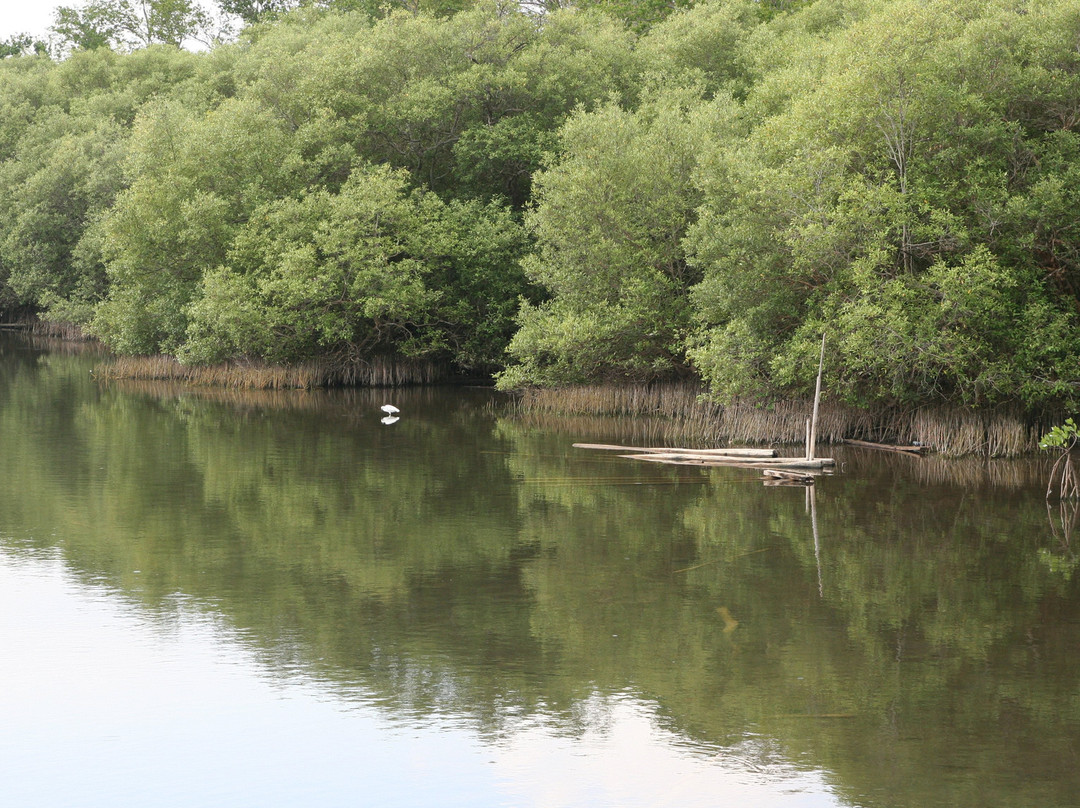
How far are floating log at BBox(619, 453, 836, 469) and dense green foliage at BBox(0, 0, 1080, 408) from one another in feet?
6.87

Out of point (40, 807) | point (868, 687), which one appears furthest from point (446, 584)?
point (40, 807)

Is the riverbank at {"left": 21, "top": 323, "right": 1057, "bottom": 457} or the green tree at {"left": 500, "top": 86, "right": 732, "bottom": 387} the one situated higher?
the green tree at {"left": 500, "top": 86, "right": 732, "bottom": 387}

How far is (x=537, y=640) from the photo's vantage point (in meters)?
11.2

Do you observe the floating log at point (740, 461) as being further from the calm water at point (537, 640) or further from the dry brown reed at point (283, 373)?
the dry brown reed at point (283, 373)

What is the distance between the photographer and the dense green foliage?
71.4ft

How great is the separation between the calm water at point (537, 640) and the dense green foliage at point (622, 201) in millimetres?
3599

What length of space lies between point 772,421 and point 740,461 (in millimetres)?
3156

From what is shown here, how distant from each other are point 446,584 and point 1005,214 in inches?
527

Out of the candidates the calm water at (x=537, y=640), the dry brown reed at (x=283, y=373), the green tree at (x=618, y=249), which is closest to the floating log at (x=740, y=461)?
the calm water at (x=537, y=640)

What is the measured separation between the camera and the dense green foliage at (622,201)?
21750mm

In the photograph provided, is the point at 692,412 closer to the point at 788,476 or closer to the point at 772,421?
the point at 772,421

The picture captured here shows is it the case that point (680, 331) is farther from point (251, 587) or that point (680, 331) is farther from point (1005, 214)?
point (251, 587)

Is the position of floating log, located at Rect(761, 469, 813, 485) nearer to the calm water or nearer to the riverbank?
the calm water

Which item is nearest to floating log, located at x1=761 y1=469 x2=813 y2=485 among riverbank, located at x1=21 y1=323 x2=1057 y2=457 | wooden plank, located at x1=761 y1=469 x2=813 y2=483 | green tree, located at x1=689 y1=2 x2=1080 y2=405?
wooden plank, located at x1=761 y1=469 x2=813 y2=483
